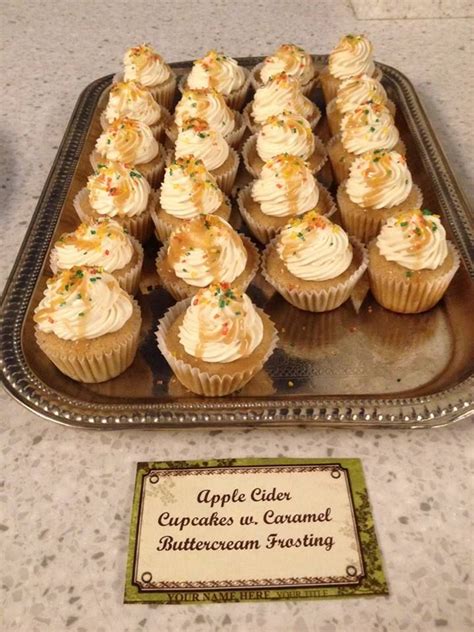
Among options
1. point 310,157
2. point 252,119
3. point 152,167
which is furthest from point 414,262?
point 252,119

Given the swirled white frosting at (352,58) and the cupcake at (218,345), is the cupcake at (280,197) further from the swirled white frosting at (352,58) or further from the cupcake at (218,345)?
the swirled white frosting at (352,58)

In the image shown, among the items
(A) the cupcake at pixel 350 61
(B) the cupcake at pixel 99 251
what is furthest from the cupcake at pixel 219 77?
(B) the cupcake at pixel 99 251

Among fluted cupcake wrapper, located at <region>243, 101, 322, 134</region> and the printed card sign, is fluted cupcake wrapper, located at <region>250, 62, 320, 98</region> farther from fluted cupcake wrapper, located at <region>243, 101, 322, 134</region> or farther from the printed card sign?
the printed card sign

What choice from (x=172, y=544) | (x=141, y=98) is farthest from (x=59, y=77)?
(x=172, y=544)

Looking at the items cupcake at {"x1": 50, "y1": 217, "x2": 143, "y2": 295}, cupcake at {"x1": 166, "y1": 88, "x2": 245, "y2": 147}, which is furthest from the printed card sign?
cupcake at {"x1": 166, "y1": 88, "x2": 245, "y2": 147}

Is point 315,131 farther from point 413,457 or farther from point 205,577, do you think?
point 205,577

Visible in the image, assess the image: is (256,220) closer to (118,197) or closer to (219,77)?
(118,197)
